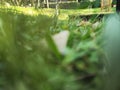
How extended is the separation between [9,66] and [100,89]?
189 mm

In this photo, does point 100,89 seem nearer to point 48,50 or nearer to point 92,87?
point 92,87

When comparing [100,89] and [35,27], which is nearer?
[100,89]

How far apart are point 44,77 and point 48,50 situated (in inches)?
3.6

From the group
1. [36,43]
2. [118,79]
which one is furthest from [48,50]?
[118,79]

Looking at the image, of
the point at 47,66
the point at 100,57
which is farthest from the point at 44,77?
A: the point at 100,57

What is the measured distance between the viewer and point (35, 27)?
33.2 inches

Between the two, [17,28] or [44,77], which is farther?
[17,28]

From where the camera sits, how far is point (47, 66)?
2.28 feet

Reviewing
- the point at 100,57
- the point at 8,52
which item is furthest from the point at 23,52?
the point at 100,57

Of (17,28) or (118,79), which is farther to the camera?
(17,28)

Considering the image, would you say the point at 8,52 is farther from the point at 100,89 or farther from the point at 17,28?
the point at 100,89

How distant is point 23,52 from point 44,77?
103 mm

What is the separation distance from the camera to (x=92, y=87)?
0.69 metres

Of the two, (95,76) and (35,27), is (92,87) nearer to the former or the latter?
(95,76)
